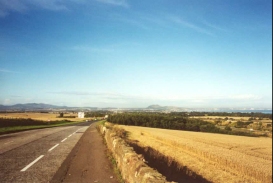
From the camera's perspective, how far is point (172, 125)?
3334 inches

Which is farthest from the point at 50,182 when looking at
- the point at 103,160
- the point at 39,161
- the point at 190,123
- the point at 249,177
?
the point at 190,123

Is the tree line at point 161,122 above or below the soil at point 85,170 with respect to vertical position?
below

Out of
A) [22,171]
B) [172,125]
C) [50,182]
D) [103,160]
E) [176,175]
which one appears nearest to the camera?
[50,182]

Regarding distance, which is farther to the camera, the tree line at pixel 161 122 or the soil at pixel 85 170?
the tree line at pixel 161 122

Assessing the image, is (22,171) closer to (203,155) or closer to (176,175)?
(176,175)

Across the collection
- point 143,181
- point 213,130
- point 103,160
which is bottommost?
point 213,130

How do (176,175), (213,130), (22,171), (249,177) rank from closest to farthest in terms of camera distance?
(22,171) < (176,175) < (249,177) < (213,130)

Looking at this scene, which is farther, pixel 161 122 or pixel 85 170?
pixel 161 122

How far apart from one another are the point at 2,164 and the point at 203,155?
2033 centimetres

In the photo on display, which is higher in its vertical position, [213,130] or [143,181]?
[143,181]

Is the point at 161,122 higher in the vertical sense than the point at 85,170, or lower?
lower

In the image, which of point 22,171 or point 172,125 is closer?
point 22,171

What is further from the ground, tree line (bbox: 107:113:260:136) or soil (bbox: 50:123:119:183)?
soil (bbox: 50:123:119:183)

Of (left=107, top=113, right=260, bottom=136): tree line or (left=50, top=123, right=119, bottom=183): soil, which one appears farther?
(left=107, top=113, right=260, bottom=136): tree line
